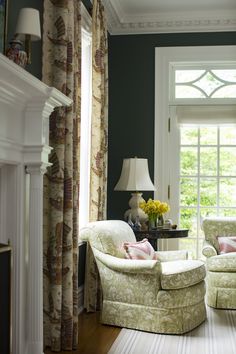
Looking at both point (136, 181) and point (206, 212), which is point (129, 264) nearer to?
point (136, 181)

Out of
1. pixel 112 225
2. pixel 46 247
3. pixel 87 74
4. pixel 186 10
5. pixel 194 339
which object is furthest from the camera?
pixel 186 10

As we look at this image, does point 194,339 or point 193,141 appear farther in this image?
point 193,141

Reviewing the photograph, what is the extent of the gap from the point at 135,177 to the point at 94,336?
6.06 feet

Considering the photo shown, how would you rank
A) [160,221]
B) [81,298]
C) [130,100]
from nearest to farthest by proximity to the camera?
1. [81,298]
2. [160,221]
3. [130,100]

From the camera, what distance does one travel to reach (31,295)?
3.11m

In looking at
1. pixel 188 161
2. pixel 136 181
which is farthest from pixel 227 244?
pixel 188 161

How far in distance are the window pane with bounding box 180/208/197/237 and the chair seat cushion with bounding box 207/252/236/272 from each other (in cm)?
109

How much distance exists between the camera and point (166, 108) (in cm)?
610

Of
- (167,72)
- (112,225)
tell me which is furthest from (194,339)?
(167,72)

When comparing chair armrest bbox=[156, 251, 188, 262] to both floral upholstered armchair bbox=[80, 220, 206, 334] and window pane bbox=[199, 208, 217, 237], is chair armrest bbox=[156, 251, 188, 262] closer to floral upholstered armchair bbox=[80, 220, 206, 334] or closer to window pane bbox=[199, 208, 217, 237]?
floral upholstered armchair bbox=[80, 220, 206, 334]

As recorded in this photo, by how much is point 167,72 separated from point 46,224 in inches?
120

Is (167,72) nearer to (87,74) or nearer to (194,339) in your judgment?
(87,74)

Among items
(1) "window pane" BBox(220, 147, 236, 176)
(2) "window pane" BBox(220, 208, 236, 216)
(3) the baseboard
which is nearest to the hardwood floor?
(3) the baseboard

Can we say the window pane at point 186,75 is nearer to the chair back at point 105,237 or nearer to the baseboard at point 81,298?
the chair back at point 105,237
